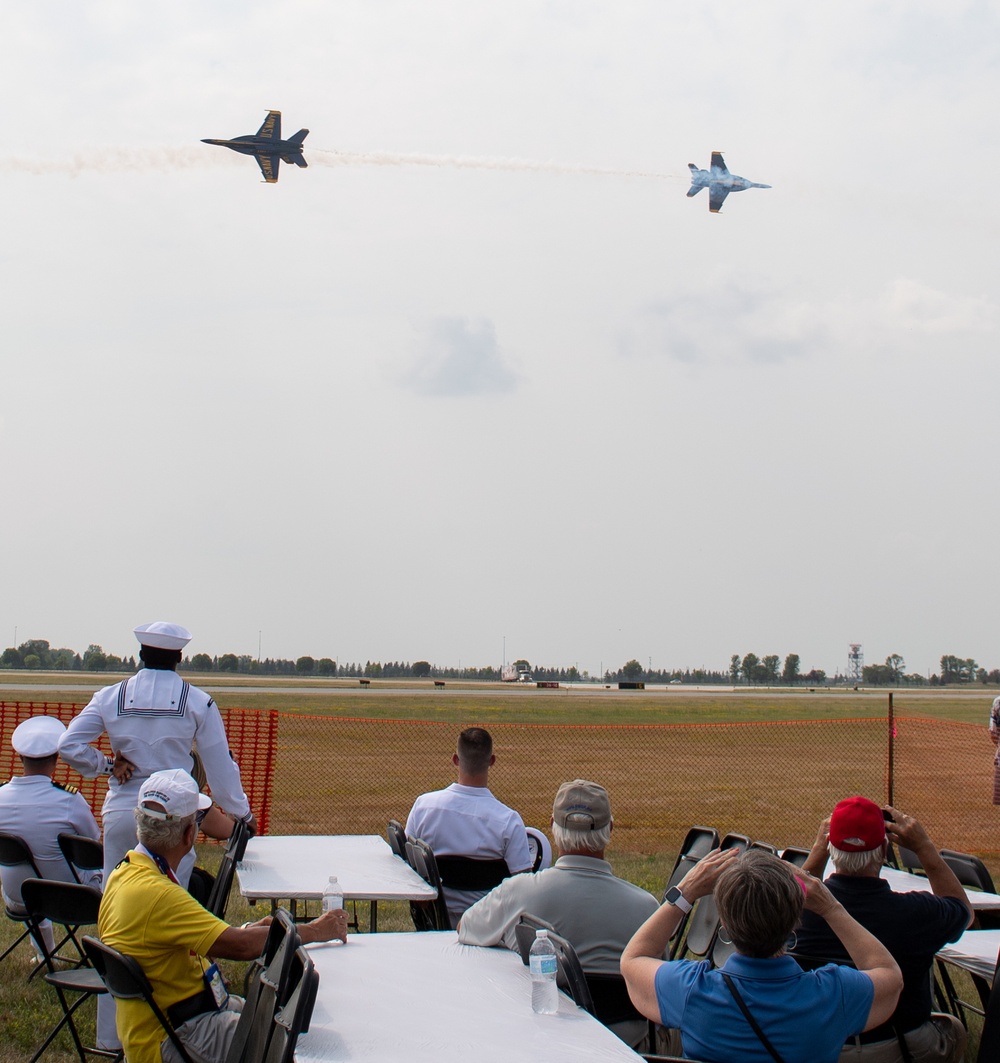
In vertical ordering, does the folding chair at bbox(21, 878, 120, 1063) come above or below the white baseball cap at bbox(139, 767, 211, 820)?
below

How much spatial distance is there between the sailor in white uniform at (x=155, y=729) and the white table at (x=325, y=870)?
13.6 inches

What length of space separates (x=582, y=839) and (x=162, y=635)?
2472 mm

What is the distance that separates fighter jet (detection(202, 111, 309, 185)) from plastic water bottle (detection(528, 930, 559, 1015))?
972 inches

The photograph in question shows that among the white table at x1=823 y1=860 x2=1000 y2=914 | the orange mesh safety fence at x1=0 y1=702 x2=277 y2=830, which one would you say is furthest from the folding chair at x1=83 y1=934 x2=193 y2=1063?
the orange mesh safety fence at x1=0 y1=702 x2=277 y2=830

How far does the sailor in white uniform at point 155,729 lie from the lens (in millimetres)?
5082

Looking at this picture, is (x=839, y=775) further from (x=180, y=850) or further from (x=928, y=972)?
(x=180, y=850)

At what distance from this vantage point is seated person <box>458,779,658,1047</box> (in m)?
3.57

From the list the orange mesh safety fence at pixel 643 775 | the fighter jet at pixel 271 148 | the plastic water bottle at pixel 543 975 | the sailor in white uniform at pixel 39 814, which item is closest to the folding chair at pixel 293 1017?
the plastic water bottle at pixel 543 975

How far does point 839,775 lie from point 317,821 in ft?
32.2

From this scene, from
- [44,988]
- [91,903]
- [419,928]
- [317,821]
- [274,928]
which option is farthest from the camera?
[317,821]

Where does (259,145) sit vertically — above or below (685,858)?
above

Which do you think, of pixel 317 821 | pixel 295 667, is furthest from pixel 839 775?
pixel 295 667

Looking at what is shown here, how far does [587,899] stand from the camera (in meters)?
3.61

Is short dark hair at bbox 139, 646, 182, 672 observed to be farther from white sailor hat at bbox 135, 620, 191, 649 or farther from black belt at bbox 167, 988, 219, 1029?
black belt at bbox 167, 988, 219, 1029
